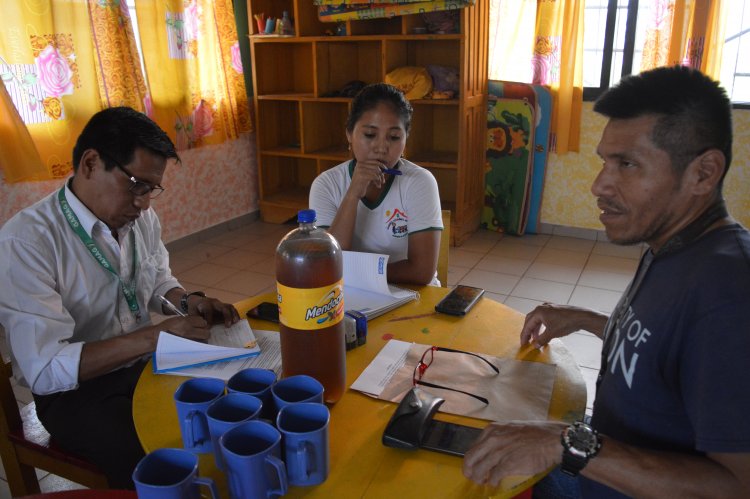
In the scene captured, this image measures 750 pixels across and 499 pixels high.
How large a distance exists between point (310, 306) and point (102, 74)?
3.09m

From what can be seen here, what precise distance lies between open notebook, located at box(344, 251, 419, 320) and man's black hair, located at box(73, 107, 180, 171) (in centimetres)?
61

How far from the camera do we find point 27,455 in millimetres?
1416

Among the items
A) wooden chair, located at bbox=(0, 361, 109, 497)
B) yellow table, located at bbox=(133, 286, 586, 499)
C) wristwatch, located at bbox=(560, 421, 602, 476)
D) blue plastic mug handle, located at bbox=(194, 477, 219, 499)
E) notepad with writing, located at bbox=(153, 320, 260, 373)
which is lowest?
wooden chair, located at bbox=(0, 361, 109, 497)

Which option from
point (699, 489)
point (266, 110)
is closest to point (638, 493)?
point (699, 489)

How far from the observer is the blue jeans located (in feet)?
4.33

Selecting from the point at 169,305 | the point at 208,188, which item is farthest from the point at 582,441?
the point at 208,188

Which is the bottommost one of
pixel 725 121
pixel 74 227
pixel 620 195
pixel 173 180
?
pixel 173 180

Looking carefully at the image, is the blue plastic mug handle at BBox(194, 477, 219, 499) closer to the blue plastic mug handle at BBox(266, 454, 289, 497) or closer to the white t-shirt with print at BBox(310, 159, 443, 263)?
the blue plastic mug handle at BBox(266, 454, 289, 497)

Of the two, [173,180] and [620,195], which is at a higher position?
[620,195]

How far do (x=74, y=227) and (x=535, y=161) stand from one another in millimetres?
3601

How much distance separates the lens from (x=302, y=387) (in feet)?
3.09

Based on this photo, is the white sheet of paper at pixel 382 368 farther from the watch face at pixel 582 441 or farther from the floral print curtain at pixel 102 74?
the floral print curtain at pixel 102 74

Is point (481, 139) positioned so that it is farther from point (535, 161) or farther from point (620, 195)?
point (620, 195)

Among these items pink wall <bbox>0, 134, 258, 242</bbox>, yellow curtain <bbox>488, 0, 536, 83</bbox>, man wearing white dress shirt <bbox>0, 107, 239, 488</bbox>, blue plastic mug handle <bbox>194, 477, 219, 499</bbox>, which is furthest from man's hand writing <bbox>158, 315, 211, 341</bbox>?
yellow curtain <bbox>488, 0, 536, 83</bbox>
